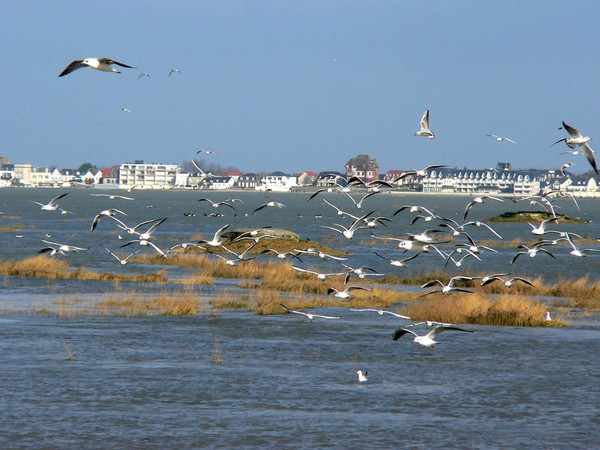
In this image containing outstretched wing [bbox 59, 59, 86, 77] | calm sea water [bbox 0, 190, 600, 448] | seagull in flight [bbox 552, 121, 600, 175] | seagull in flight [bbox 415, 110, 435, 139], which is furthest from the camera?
seagull in flight [bbox 415, 110, 435, 139]

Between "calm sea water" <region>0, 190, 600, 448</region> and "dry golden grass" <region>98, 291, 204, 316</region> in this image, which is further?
"dry golden grass" <region>98, 291, 204, 316</region>

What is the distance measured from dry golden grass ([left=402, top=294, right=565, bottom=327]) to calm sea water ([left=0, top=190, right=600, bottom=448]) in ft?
2.58

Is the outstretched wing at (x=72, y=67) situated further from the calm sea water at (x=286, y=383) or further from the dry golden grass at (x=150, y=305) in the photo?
the dry golden grass at (x=150, y=305)

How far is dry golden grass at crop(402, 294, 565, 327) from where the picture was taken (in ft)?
109

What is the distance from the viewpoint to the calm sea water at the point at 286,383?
19.2m

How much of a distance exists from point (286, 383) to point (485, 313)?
38.5ft

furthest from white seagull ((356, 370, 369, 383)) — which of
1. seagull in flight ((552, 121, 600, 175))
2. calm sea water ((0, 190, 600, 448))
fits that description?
seagull in flight ((552, 121, 600, 175))

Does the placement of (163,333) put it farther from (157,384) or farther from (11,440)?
(11,440)

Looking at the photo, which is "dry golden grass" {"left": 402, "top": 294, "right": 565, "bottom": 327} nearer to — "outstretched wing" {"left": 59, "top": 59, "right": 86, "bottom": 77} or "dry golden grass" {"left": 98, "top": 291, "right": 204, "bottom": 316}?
"dry golden grass" {"left": 98, "top": 291, "right": 204, "bottom": 316}

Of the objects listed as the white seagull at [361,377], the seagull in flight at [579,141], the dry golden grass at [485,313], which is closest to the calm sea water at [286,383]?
the white seagull at [361,377]

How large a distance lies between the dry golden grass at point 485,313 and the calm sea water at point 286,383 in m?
0.78

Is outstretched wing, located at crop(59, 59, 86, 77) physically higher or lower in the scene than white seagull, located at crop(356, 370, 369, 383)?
higher

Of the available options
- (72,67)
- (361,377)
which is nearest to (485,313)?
(361,377)

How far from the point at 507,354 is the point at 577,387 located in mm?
4188
